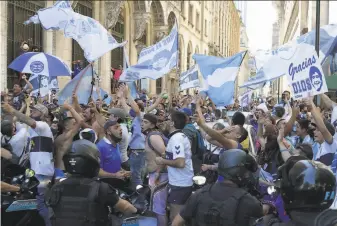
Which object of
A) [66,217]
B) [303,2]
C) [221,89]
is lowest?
[66,217]

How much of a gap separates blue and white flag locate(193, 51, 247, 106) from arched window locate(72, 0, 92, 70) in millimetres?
11805

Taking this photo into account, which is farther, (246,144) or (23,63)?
(23,63)

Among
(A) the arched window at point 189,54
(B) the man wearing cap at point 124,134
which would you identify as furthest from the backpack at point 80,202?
(A) the arched window at point 189,54

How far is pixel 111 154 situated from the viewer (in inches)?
245

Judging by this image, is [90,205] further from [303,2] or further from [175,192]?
[303,2]

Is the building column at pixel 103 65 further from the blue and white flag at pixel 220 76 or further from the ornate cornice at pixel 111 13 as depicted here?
the blue and white flag at pixel 220 76

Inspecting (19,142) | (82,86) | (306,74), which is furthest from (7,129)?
(306,74)

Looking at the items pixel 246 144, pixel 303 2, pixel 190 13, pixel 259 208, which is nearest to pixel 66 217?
pixel 259 208

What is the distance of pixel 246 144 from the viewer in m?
8.02

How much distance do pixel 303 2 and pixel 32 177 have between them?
32158mm

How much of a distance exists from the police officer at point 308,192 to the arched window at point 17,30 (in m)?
14.8

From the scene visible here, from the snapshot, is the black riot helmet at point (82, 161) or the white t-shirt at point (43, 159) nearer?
the black riot helmet at point (82, 161)

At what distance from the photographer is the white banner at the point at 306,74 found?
274 inches

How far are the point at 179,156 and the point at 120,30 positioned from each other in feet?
73.2
